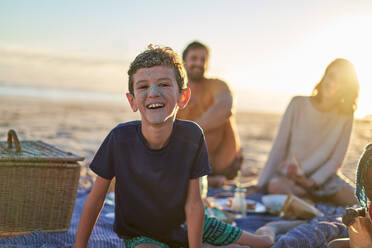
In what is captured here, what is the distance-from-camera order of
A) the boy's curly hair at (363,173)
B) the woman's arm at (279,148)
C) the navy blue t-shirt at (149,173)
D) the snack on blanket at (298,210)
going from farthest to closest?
Answer: the woman's arm at (279,148)
the snack on blanket at (298,210)
the navy blue t-shirt at (149,173)
the boy's curly hair at (363,173)

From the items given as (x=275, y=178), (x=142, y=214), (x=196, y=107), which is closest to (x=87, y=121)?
(x=196, y=107)

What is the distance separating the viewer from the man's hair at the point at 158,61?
74.2 inches

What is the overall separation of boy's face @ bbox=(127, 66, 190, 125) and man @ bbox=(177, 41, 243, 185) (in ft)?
7.63

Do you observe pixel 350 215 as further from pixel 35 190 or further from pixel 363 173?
pixel 35 190

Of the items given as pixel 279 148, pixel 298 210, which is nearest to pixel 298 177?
pixel 279 148

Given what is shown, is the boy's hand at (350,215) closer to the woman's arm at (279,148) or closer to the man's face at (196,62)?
the woman's arm at (279,148)

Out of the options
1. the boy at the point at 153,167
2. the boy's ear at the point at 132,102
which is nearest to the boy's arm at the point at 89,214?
the boy at the point at 153,167

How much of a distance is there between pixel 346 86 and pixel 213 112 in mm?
1447

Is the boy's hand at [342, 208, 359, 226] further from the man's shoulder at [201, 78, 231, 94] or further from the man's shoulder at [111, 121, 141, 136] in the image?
the man's shoulder at [201, 78, 231, 94]

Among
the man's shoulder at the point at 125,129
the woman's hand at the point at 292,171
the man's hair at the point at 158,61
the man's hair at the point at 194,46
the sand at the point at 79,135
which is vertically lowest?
the sand at the point at 79,135

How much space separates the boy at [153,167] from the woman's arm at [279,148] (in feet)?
7.51

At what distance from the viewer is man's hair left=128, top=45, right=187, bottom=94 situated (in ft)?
6.18

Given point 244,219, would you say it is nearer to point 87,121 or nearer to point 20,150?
point 20,150

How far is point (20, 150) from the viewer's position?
2541 millimetres
